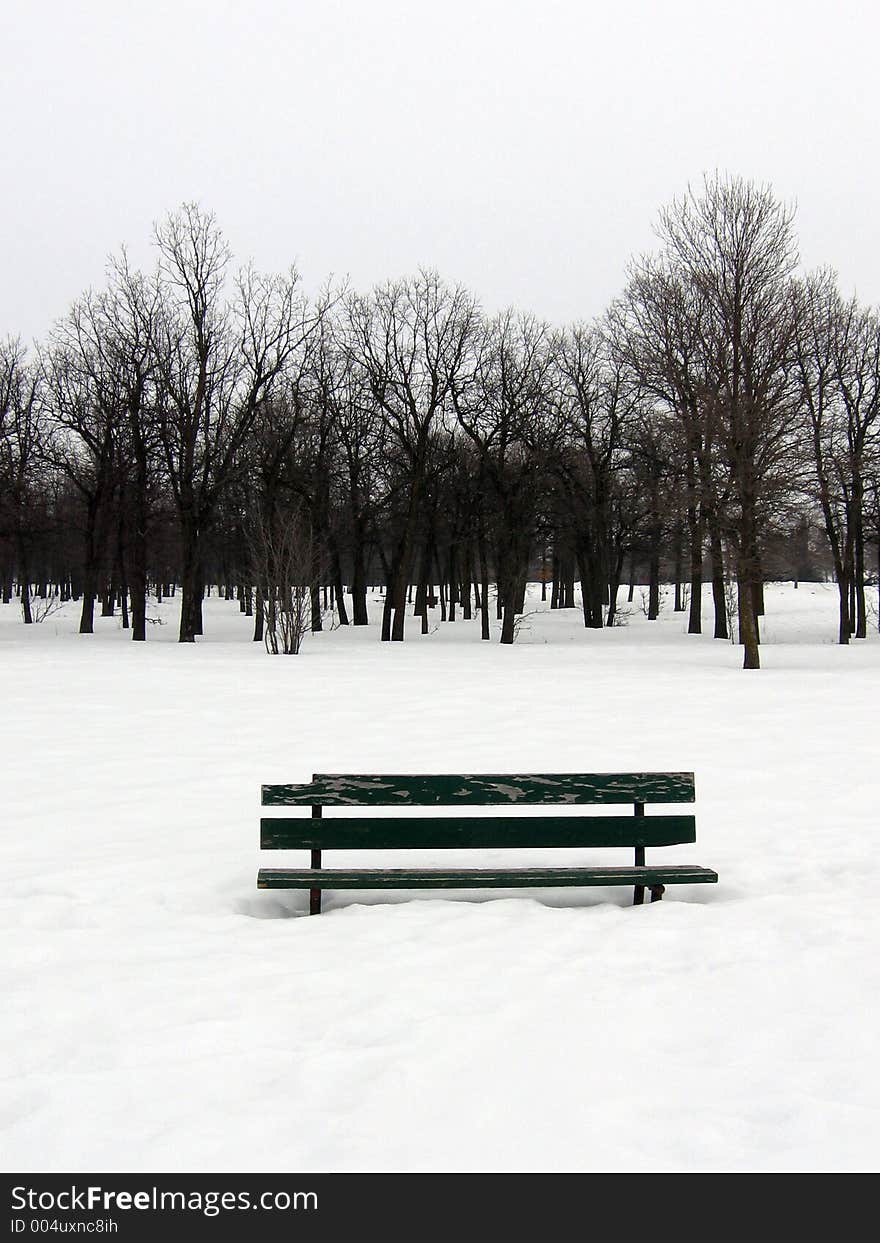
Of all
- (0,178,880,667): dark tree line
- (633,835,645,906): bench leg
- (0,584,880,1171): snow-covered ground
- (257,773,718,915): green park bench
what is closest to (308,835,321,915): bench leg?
(257,773,718,915): green park bench

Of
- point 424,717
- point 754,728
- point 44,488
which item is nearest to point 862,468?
point 754,728

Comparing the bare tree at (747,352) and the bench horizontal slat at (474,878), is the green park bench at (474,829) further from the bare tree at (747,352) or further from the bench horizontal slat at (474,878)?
the bare tree at (747,352)

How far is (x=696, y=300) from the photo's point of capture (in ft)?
80.7

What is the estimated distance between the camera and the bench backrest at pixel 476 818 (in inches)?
225

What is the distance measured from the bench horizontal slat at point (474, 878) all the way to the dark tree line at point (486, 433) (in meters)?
18.1

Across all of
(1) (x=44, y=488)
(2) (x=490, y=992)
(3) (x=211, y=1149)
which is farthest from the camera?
(1) (x=44, y=488)

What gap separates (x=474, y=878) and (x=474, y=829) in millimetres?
305

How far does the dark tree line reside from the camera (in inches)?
925

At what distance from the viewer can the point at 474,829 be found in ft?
19.2

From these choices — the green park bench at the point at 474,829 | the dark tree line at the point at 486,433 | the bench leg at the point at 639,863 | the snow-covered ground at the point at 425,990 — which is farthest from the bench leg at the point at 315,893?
the dark tree line at the point at 486,433

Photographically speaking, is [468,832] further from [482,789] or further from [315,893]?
[315,893]
